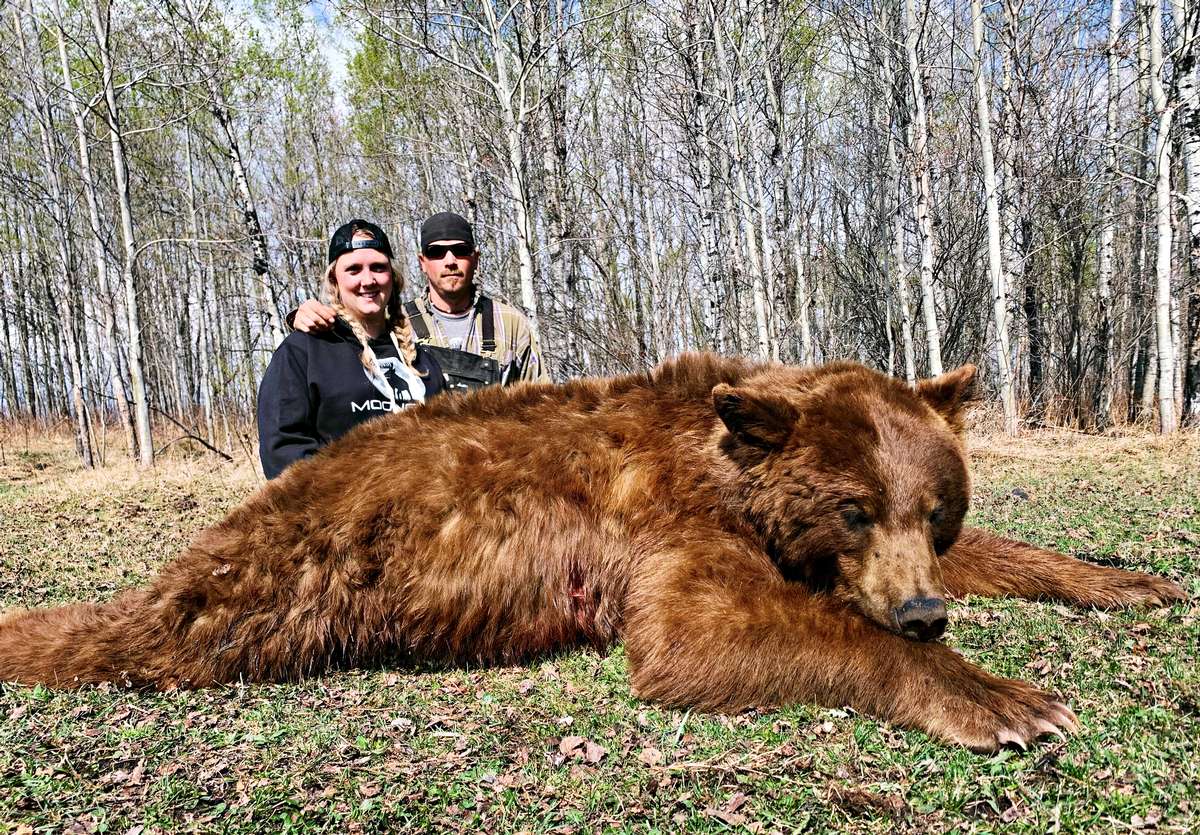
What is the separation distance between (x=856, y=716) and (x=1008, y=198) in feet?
59.8

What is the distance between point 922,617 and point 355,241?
3.80 meters

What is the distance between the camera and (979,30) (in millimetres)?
14383

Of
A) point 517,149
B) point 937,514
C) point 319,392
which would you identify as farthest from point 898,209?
point 937,514

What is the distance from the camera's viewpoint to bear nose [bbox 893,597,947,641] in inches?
108

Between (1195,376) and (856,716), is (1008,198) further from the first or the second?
(856,716)

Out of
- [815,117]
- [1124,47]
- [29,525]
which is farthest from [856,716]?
[815,117]

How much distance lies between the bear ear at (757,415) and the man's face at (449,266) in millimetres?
3158

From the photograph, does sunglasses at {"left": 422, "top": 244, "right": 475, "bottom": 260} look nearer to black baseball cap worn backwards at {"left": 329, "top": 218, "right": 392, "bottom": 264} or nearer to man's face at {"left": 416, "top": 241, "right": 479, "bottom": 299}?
man's face at {"left": 416, "top": 241, "right": 479, "bottom": 299}

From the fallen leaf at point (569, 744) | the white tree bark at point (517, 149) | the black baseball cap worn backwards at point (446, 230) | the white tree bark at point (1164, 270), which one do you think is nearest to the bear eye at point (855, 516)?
the fallen leaf at point (569, 744)

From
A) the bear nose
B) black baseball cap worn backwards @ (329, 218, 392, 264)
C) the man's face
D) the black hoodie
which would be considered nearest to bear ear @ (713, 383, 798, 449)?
the bear nose

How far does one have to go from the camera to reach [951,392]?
3.55 m

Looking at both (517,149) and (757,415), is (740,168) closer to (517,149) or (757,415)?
(517,149)

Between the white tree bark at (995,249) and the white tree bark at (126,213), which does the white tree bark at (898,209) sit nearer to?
the white tree bark at (995,249)

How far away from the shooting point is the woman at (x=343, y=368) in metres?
4.53
